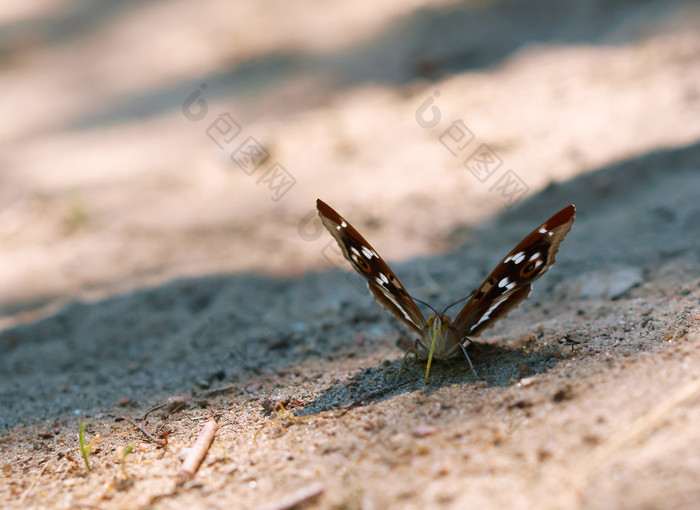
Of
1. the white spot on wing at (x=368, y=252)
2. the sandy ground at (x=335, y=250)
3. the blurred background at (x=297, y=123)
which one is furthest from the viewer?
the blurred background at (x=297, y=123)

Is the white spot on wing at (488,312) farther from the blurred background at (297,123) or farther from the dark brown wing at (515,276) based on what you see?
the blurred background at (297,123)

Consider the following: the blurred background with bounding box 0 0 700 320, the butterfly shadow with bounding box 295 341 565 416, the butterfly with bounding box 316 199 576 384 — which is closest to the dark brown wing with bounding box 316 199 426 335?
the butterfly with bounding box 316 199 576 384

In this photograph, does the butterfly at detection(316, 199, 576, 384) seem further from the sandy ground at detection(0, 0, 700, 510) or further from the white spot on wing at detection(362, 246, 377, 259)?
the sandy ground at detection(0, 0, 700, 510)

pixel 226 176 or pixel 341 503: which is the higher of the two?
pixel 226 176

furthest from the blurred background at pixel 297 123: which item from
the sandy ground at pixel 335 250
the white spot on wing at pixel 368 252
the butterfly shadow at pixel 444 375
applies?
the white spot on wing at pixel 368 252

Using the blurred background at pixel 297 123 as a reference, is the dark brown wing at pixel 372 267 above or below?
below

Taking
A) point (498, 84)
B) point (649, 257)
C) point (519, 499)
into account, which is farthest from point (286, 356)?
point (498, 84)

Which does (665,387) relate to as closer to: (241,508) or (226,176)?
(241,508)
